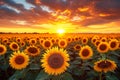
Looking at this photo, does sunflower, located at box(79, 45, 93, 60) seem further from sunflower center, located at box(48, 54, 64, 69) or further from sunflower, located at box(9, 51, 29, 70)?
sunflower center, located at box(48, 54, 64, 69)

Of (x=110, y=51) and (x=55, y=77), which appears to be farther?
(x=110, y=51)

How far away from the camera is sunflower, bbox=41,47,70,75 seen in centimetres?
608

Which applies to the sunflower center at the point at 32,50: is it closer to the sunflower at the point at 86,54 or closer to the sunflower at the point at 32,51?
the sunflower at the point at 32,51

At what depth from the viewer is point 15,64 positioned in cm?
793

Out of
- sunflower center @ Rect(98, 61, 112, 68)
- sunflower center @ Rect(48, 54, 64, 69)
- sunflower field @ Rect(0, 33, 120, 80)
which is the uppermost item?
sunflower center @ Rect(48, 54, 64, 69)

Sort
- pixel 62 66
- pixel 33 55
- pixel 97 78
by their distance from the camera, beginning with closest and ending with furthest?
pixel 62 66
pixel 97 78
pixel 33 55

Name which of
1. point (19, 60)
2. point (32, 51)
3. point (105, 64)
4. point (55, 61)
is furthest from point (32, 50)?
point (105, 64)

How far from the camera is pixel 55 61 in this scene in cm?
616

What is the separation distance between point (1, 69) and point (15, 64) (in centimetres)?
364

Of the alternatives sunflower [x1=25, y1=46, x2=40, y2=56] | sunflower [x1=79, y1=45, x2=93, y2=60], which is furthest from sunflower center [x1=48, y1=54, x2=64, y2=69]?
sunflower [x1=25, y1=46, x2=40, y2=56]

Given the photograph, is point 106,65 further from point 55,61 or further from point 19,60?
point 19,60

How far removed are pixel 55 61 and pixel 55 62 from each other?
0.07 feet

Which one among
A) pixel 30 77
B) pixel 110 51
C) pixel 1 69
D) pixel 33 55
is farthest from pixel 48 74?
pixel 1 69

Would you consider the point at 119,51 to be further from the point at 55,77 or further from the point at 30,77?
the point at 55,77
